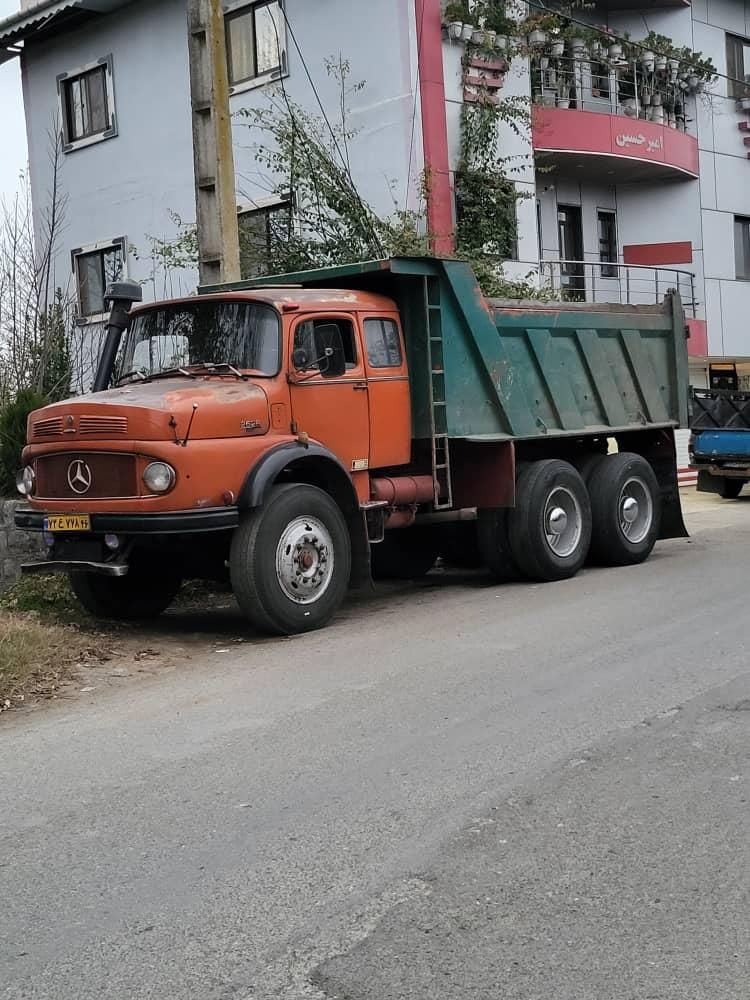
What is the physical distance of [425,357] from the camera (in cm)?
1060

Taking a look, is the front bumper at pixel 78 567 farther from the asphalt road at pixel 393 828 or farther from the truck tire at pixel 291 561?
the asphalt road at pixel 393 828

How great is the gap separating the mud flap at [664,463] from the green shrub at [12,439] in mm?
6249

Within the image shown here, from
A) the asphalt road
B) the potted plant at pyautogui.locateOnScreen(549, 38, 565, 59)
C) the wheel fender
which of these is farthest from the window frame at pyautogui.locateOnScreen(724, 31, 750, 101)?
the asphalt road

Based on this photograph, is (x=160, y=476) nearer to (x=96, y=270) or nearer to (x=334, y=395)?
(x=334, y=395)

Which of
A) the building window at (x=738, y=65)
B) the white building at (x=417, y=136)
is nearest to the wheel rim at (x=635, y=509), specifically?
the white building at (x=417, y=136)

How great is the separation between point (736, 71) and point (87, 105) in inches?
516

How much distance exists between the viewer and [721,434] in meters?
19.2

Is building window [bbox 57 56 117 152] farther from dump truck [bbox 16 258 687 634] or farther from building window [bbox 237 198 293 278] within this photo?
dump truck [bbox 16 258 687 634]

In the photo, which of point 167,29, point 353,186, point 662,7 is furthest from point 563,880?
point 662,7

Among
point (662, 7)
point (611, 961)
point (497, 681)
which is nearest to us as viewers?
point (611, 961)

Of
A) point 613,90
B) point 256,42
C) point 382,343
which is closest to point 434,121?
point 256,42

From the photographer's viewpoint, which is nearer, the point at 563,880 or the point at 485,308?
the point at 563,880

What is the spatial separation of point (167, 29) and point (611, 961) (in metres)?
21.2

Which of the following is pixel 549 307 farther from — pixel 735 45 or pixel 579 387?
pixel 735 45
